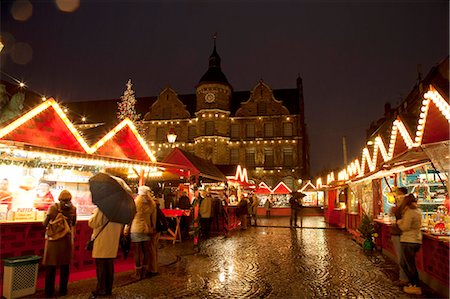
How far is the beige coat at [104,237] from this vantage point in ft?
17.4

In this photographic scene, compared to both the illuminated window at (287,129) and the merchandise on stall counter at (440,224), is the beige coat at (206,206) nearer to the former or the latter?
the merchandise on stall counter at (440,224)

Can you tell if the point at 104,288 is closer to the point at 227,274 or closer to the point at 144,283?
the point at 144,283

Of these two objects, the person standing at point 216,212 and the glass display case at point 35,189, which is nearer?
the glass display case at point 35,189

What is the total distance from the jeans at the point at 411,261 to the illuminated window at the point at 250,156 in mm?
32934

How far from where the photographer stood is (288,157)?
125 feet

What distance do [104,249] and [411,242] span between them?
16.7ft

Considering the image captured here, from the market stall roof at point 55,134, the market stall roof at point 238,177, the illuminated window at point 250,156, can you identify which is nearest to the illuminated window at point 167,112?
the illuminated window at point 250,156

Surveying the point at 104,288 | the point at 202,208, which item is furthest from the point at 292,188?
the point at 104,288

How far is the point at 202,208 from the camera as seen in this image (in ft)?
44.6

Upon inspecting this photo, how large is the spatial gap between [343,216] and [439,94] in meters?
13.1

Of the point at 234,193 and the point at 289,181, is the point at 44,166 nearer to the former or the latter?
the point at 234,193

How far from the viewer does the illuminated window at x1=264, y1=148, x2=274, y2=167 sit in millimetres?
38219

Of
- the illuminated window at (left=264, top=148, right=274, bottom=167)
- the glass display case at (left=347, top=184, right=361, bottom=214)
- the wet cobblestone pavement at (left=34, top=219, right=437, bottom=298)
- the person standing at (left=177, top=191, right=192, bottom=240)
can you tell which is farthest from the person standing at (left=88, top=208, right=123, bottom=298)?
the illuminated window at (left=264, top=148, right=274, bottom=167)

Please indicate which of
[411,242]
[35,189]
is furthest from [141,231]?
[411,242]
